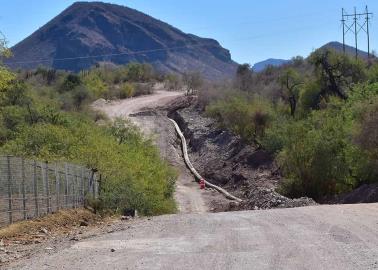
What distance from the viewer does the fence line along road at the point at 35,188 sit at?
897 inches

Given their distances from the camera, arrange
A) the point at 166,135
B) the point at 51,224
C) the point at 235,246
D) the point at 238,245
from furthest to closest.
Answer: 1. the point at 166,135
2. the point at 51,224
3. the point at 238,245
4. the point at 235,246

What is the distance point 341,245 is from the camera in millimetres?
16562

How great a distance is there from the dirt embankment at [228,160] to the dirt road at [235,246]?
24.1 m

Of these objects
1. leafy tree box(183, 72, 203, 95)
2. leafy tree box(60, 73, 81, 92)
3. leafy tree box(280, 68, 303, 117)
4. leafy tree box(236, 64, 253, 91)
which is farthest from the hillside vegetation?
leafy tree box(183, 72, 203, 95)

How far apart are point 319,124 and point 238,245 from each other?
36.8 metres

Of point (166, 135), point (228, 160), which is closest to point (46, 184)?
point (228, 160)

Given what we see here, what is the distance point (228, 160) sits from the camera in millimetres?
79125

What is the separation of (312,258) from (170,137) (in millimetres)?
79888

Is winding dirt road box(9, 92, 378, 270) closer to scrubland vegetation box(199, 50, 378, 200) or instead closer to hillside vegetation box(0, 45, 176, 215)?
hillside vegetation box(0, 45, 176, 215)

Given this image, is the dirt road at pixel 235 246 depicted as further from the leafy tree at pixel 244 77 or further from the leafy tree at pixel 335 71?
the leafy tree at pixel 244 77

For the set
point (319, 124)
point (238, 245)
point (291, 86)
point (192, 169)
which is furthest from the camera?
point (291, 86)

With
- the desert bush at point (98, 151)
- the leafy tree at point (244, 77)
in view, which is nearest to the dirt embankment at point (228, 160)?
the desert bush at point (98, 151)

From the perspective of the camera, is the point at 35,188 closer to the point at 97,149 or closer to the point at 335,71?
the point at 97,149

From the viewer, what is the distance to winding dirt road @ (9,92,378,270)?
14469mm
